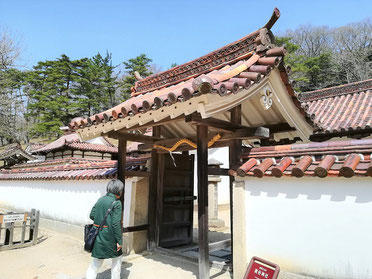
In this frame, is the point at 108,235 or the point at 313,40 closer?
the point at 108,235

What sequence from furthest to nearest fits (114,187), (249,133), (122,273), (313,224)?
(122,273), (249,133), (114,187), (313,224)

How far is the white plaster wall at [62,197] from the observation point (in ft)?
25.8

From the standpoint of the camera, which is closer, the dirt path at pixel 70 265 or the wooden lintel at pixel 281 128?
the dirt path at pixel 70 265

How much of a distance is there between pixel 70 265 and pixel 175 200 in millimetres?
2743

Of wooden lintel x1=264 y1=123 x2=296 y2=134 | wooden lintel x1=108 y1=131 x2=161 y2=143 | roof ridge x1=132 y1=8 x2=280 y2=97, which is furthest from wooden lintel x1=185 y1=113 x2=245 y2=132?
wooden lintel x1=108 y1=131 x2=161 y2=143

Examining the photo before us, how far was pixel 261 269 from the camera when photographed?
3.62 metres

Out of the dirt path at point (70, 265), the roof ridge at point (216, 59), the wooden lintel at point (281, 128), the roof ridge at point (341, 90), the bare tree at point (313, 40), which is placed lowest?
the dirt path at point (70, 265)

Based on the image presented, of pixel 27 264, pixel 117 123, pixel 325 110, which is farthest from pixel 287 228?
pixel 325 110

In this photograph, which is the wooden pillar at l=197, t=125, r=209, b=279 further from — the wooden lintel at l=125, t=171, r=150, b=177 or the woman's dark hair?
the wooden lintel at l=125, t=171, r=150, b=177

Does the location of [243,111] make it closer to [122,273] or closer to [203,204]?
[203,204]

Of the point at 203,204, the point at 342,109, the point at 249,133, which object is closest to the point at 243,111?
the point at 249,133

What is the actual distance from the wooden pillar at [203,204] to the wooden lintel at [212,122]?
208mm

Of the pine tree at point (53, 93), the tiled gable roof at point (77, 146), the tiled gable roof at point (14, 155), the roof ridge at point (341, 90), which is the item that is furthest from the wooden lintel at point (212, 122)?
the pine tree at point (53, 93)

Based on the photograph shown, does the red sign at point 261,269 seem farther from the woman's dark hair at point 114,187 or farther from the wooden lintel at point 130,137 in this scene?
the wooden lintel at point 130,137
